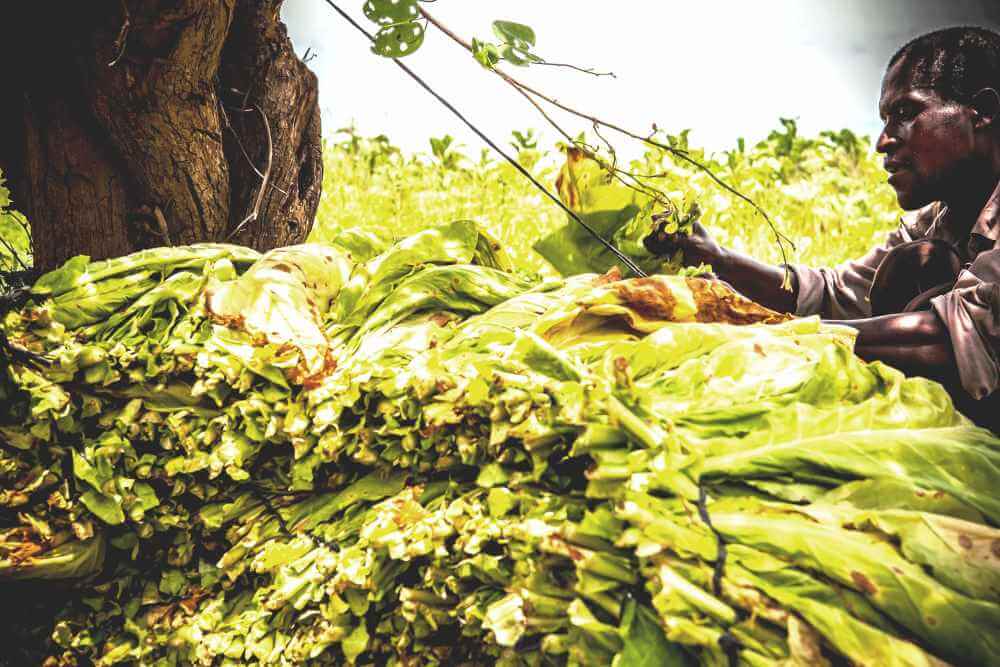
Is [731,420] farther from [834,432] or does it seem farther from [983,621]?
[983,621]

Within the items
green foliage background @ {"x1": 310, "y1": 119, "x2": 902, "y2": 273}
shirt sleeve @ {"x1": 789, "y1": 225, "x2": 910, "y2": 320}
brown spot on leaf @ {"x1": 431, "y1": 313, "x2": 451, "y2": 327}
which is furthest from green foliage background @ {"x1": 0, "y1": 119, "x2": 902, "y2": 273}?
brown spot on leaf @ {"x1": 431, "y1": 313, "x2": 451, "y2": 327}

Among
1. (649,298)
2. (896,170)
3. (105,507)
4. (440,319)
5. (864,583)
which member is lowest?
(105,507)

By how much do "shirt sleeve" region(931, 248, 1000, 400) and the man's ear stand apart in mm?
860

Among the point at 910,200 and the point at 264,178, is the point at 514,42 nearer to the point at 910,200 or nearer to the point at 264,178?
the point at 264,178

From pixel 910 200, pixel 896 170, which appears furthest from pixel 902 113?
pixel 910 200

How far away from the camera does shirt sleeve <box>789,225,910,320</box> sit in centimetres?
347

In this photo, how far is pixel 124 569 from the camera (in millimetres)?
1910

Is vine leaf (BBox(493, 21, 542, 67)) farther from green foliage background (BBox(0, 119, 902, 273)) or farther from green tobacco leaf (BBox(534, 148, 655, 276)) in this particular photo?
green foliage background (BBox(0, 119, 902, 273))

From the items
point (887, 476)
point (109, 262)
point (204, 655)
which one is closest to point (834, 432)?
point (887, 476)

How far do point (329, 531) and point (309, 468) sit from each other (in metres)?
0.16

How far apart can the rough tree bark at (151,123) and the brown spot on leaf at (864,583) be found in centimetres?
224

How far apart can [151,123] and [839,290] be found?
3.18m

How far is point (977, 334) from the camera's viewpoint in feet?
6.72

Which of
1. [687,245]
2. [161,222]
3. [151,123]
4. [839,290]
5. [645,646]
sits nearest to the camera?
[645,646]
